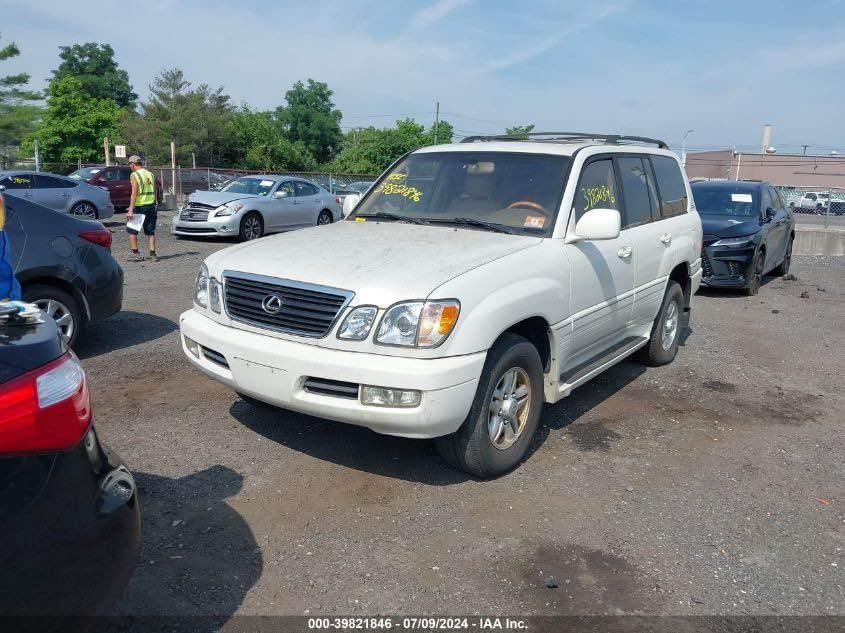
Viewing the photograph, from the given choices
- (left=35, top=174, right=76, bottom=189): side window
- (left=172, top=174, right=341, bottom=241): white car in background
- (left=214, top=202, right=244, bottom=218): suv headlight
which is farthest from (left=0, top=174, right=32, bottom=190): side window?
(left=214, top=202, right=244, bottom=218): suv headlight

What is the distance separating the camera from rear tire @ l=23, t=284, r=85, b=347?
591cm

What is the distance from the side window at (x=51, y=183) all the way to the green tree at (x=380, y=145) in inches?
1528

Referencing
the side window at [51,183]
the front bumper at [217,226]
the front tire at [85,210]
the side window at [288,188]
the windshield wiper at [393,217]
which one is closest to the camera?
the windshield wiper at [393,217]

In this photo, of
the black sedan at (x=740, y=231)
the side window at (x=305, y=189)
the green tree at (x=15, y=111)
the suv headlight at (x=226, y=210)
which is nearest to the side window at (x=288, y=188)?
the side window at (x=305, y=189)

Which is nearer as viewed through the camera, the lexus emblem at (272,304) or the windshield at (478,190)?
the lexus emblem at (272,304)

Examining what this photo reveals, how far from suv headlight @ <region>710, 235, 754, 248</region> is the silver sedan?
48.6 feet

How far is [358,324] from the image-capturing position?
3.59 metres

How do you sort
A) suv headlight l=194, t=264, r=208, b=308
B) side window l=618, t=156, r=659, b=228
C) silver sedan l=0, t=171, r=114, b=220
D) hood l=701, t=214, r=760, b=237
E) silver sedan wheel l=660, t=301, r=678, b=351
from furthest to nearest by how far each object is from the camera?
silver sedan l=0, t=171, r=114, b=220
hood l=701, t=214, r=760, b=237
silver sedan wheel l=660, t=301, r=678, b=351
side window l=618, t=156, r=659, b=228
suv headlight l=194, t=264, r=208, b=308

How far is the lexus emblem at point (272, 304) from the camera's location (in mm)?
3804

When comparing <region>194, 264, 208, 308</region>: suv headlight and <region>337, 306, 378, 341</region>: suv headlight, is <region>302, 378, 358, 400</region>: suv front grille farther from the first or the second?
<region>194, 264, 208, 308</region>: suv headlight

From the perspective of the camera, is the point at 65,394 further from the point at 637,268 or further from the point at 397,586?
the point at 637,268

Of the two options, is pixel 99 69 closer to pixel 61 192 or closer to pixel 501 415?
pixel 61 192

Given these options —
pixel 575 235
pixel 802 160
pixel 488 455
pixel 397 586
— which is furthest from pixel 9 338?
pixel 802 160

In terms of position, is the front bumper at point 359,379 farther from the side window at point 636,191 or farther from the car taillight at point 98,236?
the car taillight at point 98,236
